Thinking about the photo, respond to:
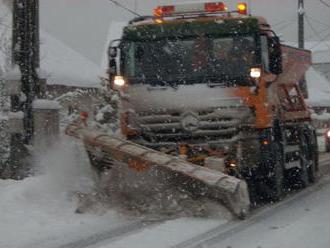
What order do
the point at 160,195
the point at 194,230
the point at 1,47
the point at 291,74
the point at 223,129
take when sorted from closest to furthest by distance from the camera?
the point at 194,230
the point at 160,195
the point at 223,129
the point at 291,74
the point at 1,47

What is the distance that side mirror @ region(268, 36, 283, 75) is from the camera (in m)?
11.8

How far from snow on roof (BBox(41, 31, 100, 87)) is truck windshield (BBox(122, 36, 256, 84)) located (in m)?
16.1

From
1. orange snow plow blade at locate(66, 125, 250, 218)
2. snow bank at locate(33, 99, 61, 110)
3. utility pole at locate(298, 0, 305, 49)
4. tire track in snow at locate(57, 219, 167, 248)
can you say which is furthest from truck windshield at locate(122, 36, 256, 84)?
utility pole at locate(298, 0, 305, 49)

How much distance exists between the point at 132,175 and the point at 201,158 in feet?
3.90

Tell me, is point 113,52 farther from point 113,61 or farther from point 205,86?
point 205,86

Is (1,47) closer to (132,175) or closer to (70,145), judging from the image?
(70,145)

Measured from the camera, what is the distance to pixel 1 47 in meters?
22.1

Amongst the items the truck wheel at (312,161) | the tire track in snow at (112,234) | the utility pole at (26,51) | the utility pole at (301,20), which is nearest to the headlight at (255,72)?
the tire track in snow at (112,234)

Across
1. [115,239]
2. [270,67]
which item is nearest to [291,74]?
[270,67]

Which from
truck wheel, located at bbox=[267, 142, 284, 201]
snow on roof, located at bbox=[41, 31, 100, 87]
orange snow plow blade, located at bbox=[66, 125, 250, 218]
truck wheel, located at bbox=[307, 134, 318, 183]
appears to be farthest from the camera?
snow on roof, located at bbox=[41, 31, 100, 87]

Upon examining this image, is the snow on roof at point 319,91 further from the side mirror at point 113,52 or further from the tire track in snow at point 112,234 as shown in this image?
the tire track in snow at point 112,234

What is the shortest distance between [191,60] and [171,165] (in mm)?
2157

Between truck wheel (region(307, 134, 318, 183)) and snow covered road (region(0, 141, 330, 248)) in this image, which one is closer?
snow covered road (region(0, 141, 330, 248))

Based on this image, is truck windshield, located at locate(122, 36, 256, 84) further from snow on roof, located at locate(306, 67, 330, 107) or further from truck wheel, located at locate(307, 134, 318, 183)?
snow on roof, located at locate(306, 67, 330, 107)
